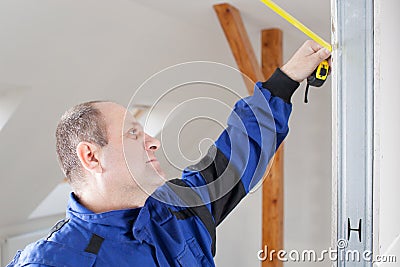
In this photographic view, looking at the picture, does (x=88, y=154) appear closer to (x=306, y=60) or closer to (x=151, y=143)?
(x=151, y=143)

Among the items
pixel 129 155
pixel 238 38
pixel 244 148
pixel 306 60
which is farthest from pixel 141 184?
pixel 238 38

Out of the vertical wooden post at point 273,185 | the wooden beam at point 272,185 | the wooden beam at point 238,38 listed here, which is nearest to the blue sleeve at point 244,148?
the wooden beam at point 238,38

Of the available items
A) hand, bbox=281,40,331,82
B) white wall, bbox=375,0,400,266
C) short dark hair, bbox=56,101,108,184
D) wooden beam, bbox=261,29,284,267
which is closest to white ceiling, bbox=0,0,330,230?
wooden beam, bbox=261,29,284,267

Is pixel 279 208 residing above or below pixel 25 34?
below

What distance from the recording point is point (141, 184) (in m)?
1.02

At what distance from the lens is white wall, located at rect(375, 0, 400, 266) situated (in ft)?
2.93

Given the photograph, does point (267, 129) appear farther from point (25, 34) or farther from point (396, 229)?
point (25, 34)

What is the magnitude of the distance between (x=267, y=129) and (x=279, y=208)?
2.33m

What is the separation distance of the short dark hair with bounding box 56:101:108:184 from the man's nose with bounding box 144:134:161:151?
88 mm

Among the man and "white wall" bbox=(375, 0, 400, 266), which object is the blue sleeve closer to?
the man

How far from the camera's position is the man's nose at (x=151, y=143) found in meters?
1.01

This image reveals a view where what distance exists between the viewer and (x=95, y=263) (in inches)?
37.2

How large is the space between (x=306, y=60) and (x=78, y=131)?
51 cm

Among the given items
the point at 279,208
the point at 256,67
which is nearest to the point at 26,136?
the point at 256,67
